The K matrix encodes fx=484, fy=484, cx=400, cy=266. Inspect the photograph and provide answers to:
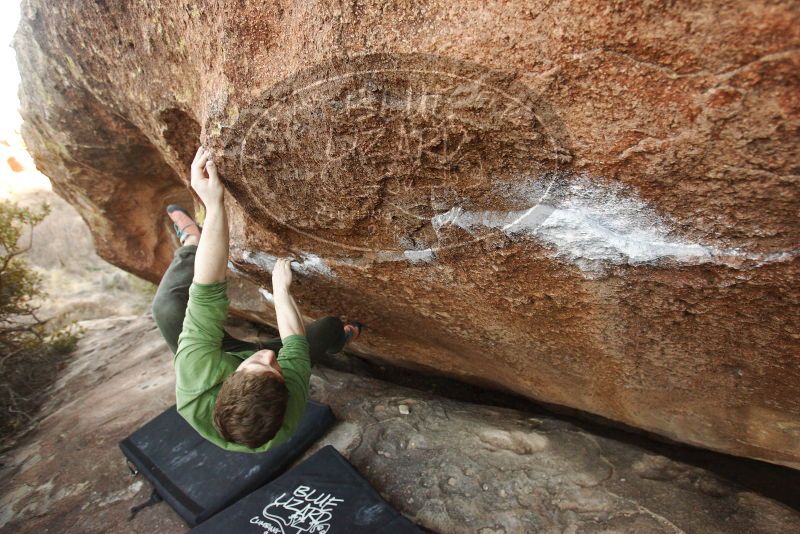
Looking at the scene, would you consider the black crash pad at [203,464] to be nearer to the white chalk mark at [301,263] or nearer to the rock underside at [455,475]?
the rock underside at [455,475]

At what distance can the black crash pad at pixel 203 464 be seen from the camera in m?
Result: 2.41

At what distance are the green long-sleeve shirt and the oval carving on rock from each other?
0.48 metres

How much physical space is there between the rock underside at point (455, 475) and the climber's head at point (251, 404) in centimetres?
78

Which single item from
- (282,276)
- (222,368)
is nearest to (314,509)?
(222,368)

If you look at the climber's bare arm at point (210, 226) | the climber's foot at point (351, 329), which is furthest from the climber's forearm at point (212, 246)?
the climber's foot at point (351, 329)

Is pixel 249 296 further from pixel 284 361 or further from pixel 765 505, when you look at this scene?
pixel 765 505

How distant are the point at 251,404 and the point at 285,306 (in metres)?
0.52

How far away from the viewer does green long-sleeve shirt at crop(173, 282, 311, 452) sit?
1887 mm

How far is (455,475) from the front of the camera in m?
2.26

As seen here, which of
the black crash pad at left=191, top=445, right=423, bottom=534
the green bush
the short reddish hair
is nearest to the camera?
the short reddish hair

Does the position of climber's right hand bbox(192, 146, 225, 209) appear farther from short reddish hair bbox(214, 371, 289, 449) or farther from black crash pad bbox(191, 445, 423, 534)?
black crash pad bbox(191, 445, 423, 534)

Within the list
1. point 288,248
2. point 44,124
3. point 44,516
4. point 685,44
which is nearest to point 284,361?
point 288,248

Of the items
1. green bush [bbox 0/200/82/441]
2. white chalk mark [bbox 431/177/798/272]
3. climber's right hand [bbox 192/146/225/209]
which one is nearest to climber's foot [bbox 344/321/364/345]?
climber's right hand [bbox 192/146/225/209]

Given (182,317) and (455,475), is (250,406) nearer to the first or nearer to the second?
(182,317)
